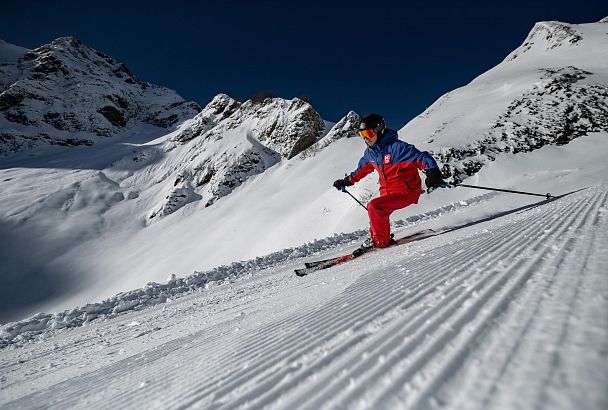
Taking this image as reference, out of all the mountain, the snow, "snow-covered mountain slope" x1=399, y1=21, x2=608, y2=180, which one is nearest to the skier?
the snow

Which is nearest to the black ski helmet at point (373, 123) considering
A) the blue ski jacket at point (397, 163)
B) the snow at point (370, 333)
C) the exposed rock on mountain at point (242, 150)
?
the blue ski jacket at point (397, 163)

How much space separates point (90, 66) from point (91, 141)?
188ft

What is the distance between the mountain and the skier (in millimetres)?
3421

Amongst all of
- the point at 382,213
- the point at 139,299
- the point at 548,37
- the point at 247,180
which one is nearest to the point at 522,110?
the point at 382,213

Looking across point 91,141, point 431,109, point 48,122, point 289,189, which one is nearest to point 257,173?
point 289,189

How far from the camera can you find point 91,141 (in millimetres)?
73688

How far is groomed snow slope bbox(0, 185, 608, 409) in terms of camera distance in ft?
2.65

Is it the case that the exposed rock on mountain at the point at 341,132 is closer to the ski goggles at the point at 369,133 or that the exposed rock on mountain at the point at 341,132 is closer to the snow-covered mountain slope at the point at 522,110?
the snow-covered mountain slope at the point at 522,110

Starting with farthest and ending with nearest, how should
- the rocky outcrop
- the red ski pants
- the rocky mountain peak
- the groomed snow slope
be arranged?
the rocky mountain peak
the rocky outcrop
the red ski pants
the groomed snow slope

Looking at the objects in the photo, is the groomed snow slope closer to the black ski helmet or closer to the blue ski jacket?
the blue ski jacket

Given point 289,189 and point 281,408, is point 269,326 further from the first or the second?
point 289,189

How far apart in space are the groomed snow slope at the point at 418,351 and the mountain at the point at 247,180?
6.50 meters

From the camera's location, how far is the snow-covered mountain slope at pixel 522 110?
50.9 ft

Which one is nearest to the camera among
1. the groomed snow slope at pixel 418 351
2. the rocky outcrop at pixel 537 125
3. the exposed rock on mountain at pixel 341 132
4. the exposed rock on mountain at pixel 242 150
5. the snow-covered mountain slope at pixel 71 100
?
the groomed snow slope at pixel 418 351
